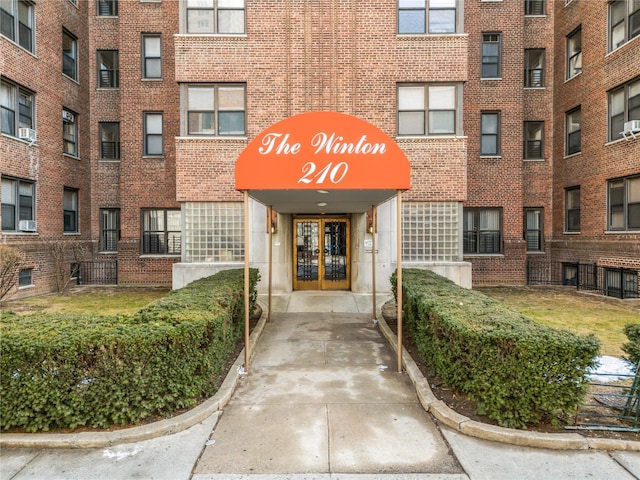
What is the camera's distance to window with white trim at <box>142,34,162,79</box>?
52.6 ft

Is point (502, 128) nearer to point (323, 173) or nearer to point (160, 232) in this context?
point (323, 173)

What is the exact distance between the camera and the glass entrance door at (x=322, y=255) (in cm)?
1348

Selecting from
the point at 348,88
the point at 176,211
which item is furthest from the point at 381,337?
the point at 176,211

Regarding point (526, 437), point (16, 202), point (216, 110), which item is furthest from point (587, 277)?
point (16, 202)

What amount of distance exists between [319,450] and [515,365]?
2311 mm

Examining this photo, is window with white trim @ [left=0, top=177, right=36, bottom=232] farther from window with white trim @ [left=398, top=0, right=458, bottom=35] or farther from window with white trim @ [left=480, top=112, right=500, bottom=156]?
window with white trim @ [left=480, top=112, right=500, bottom=156]

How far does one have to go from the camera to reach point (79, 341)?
13.9 feet

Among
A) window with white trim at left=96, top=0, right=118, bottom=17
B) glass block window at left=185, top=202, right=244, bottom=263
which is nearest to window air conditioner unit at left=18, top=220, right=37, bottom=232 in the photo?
glass block window at left=185, top=202, right=244, bottom=263

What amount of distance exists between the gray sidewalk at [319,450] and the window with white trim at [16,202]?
12077 mm

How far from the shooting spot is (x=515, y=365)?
427 cm

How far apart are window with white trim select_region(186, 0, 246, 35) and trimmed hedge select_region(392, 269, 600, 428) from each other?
12.1 metres

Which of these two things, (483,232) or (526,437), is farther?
(483,232)

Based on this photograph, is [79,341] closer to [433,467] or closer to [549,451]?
[433,467]

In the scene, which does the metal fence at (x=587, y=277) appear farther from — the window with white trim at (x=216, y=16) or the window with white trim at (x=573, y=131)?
the window with white trim at (x=216, y=16)
